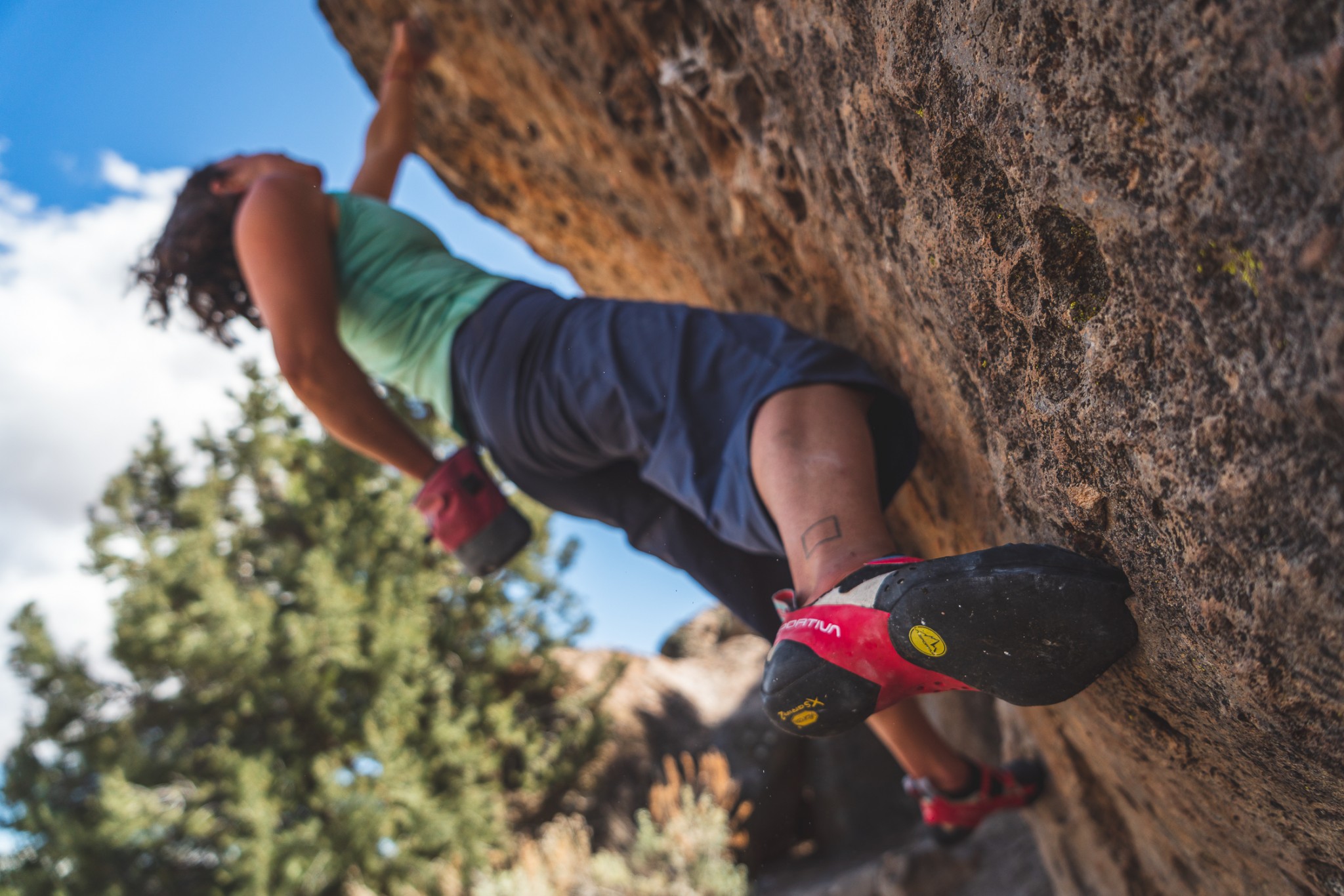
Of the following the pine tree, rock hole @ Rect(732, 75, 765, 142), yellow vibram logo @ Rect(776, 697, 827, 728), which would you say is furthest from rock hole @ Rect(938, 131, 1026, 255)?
the pine tree

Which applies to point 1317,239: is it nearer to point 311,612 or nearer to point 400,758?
point 400,758

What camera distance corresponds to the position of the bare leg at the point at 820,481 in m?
1.07

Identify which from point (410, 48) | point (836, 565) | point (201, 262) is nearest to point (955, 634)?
point (836, 565)

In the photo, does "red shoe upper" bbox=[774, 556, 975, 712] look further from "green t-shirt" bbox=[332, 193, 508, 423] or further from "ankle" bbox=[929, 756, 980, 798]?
"ankle" bbox=[929, 756, 980, 798]

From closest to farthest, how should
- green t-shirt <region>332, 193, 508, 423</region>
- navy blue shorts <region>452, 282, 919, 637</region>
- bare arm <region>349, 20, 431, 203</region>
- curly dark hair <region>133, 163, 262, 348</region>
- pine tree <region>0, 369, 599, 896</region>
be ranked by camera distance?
navy blue shorts <region>452, 282, 919, 637</region>
green t-shirt <region>332, 193, 508, 423</region>
curly dark hair <region>133, 163, 262, 348</region>
bare arm <region>349, 20, 431, 203</region>
pine tree <region>0, 369, 599, 896</region>

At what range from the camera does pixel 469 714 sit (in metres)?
5.97

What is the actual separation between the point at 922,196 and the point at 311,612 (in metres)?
6.09

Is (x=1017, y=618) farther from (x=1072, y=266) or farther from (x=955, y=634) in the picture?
(x=1072, y=266)

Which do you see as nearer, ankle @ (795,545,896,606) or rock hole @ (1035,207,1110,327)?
rock hole @ (1035,207,1110,327)

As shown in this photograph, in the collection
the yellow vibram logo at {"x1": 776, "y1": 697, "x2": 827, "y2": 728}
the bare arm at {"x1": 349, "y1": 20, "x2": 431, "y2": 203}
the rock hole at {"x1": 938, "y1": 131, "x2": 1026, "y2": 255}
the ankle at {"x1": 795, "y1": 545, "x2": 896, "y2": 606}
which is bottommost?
the yellow vibram logo at {"x1": 776, "y1": 697, "x2": 827, "y2": 728}

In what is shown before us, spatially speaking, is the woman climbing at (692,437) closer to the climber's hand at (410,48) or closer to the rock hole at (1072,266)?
the rock hole at (1072,266)

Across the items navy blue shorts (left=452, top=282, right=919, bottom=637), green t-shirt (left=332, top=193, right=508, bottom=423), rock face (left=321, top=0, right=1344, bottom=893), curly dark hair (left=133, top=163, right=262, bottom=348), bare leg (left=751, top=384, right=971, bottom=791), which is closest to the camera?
rock face (left=321, top=0, right=1344, bottom=893)

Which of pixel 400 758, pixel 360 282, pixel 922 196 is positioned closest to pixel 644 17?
pixel 360 282

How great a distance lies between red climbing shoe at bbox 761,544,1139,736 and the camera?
0.82m
